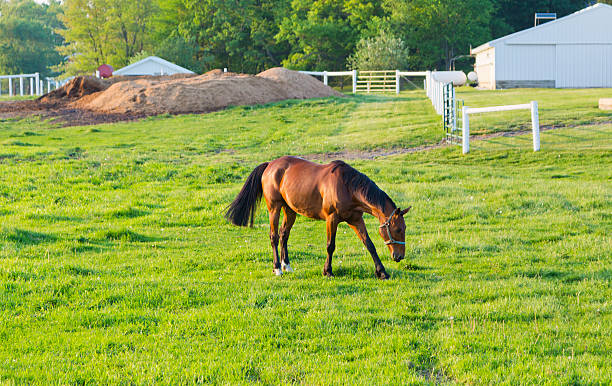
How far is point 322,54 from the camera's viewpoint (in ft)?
241

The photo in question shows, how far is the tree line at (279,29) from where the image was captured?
232 feet

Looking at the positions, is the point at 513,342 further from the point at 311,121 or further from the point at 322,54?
the point at 322,54

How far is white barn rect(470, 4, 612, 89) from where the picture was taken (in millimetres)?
47719

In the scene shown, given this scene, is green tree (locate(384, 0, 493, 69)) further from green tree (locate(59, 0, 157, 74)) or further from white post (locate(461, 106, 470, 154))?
white post (locate(461, 106, 470, 154))

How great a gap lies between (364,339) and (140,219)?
24.2 feet

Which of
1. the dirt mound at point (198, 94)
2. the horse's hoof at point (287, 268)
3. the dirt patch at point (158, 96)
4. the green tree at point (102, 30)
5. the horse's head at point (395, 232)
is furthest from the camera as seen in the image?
the green tree at point (102, 30)

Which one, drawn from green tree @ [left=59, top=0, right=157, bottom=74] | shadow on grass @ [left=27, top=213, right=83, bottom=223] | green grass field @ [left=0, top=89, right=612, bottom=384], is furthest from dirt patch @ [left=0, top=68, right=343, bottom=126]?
green tree @ [left=59, top=0, right=157, bottom=74]

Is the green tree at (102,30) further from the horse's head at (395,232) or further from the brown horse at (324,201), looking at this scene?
the horse's head at (395,232)

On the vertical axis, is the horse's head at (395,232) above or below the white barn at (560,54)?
below

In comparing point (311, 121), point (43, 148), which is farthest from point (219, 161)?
point (311, 121)

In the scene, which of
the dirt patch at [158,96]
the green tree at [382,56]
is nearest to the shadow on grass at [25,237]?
the dirt patch at [158,96]

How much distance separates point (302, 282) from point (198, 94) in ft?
97.0

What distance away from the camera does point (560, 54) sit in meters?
48.6

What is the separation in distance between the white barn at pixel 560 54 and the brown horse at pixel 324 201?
44279 millimetres
